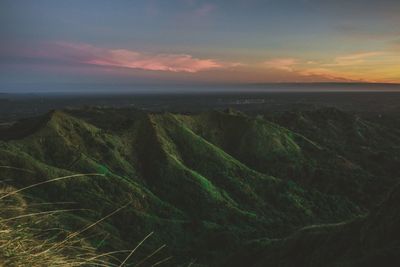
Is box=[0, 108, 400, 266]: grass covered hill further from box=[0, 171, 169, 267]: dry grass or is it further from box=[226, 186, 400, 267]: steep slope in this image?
box=[0, 171, 169, 267]: dry grass

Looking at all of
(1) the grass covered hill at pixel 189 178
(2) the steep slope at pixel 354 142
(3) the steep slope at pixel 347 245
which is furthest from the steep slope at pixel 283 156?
(3) the steep slope at pixel 347 245

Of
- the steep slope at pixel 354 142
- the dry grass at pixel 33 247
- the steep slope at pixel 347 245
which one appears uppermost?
the dry grass at pixel 33 247

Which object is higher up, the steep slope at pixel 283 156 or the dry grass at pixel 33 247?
the dry grass at pixel 33 247

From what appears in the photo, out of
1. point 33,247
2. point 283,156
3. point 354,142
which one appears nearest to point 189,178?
point 283,156

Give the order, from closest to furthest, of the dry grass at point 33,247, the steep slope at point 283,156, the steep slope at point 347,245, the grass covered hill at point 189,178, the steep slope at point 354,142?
the dry grass at point 33,247
the steep slope at point 347,245
the grass covered hill at point 189,178
the steep slope at point 283,156
the steep slope at point 354,142

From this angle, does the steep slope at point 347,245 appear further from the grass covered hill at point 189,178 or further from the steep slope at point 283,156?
the steep slope at point 283,156

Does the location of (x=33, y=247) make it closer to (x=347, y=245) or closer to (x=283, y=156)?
(x=347, y=245)

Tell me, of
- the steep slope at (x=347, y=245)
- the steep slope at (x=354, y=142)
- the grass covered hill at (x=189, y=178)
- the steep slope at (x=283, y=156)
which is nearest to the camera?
the steep slope at (x=347, y=245)

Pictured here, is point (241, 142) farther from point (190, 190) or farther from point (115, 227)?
→ point (115, 227)
